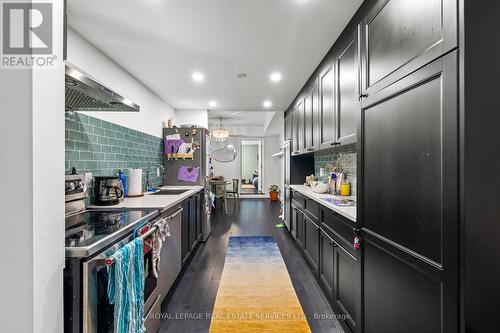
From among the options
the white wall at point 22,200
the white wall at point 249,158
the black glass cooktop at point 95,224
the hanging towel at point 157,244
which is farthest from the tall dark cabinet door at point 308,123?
the white wall at point 249,158

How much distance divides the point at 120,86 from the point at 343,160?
2.80 meters

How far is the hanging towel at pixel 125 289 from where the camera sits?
107cm

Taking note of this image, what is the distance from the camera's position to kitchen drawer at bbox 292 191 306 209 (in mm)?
2954

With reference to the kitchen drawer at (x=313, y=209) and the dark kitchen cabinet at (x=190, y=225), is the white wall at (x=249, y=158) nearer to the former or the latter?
the dark kitchen cabinet at (x=190, y=225)

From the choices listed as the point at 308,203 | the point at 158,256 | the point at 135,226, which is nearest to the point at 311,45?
the point at 308,203

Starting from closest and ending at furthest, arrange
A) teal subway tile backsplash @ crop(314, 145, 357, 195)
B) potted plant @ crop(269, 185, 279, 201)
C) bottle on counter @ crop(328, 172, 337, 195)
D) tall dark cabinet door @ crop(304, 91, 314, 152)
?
teal subway tile backsplash @ crop(314, 145, 357, 195), bottle on counter @ crop(328, 172, 337, 195), tall dark cabinet door @ crop(304, 91, 314, 152), potted plant @ crop(269, 185, 279, 201)

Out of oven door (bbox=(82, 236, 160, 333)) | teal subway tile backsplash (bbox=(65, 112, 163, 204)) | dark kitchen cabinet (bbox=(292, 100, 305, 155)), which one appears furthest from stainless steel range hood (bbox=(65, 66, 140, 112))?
dark kitchen cabinet (bbox=(292, 100, 305, 155))

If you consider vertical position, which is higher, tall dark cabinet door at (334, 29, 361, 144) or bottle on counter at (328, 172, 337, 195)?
tall dark cabinet door at (334, 29, 361, 144)

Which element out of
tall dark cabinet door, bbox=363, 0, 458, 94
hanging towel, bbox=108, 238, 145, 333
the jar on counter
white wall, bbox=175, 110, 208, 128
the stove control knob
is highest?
white wall, bbox=175, 110, 208, 128

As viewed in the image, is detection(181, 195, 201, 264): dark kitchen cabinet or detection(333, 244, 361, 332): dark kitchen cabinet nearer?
detection(333, 244, 361, 332): dark kitchen cabinet

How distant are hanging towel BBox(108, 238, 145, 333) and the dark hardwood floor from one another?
68cm

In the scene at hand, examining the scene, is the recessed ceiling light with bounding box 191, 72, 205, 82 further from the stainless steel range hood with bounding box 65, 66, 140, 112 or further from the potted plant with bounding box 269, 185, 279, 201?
the potted plant with bounding box 269, 185, 279, 201

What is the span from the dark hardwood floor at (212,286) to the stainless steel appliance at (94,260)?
0.25 meters

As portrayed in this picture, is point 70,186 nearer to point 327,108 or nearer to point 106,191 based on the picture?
point 106,191
